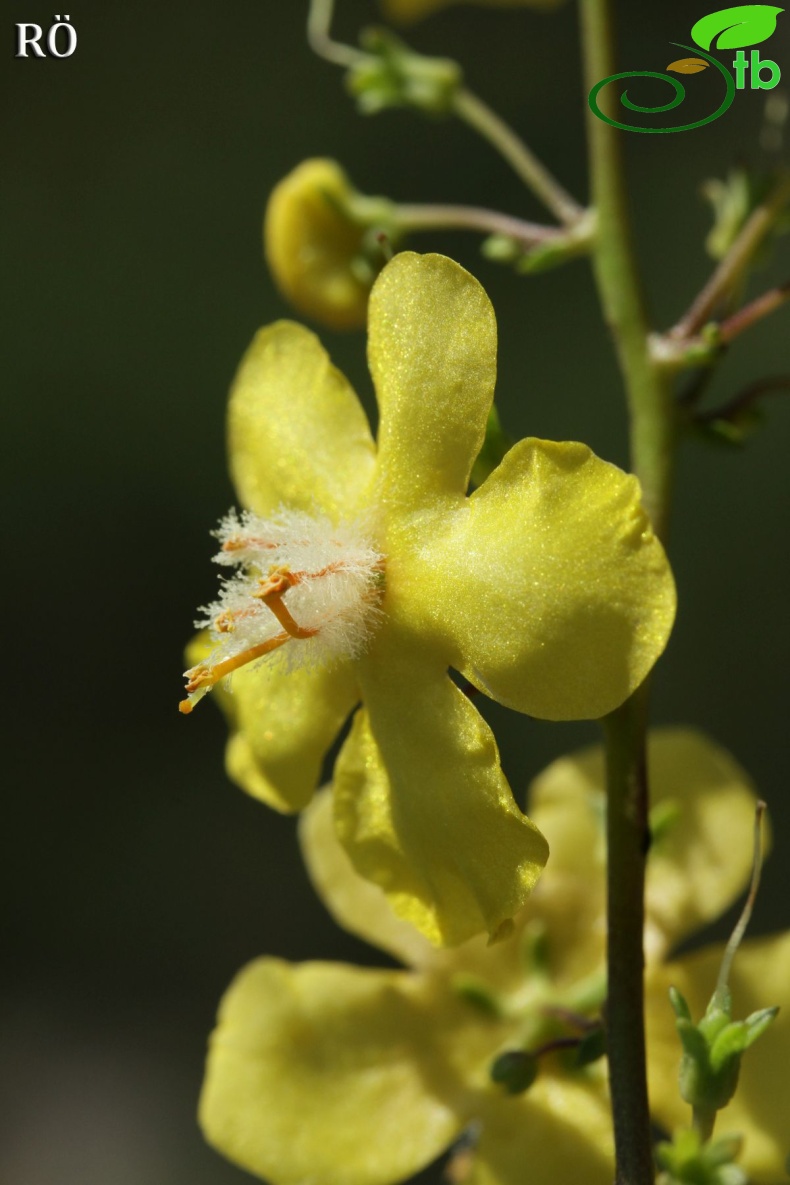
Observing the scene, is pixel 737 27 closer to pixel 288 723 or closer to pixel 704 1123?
pixel 288 723

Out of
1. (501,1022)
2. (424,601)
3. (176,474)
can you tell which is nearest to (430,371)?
(424,601)

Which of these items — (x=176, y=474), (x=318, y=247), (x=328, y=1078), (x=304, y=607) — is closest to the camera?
(x=304, y=607)

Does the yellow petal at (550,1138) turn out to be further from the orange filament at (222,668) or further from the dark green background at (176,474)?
the dark green background at (176,474)

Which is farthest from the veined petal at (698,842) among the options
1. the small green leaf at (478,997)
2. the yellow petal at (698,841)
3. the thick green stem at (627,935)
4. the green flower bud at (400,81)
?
the green flower bud at (400,81)

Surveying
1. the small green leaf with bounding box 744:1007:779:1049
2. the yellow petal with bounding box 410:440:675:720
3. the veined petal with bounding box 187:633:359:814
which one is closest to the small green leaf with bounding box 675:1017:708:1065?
the small green leaf with bounding box 744:1007:779:1049

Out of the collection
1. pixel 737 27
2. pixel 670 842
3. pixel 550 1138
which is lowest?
pixel 550 1138

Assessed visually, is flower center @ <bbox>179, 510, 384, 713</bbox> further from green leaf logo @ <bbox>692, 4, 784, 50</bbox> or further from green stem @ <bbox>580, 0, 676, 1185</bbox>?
green leaf logo @ <bbox>692, 4, 784, 50</bbox>
